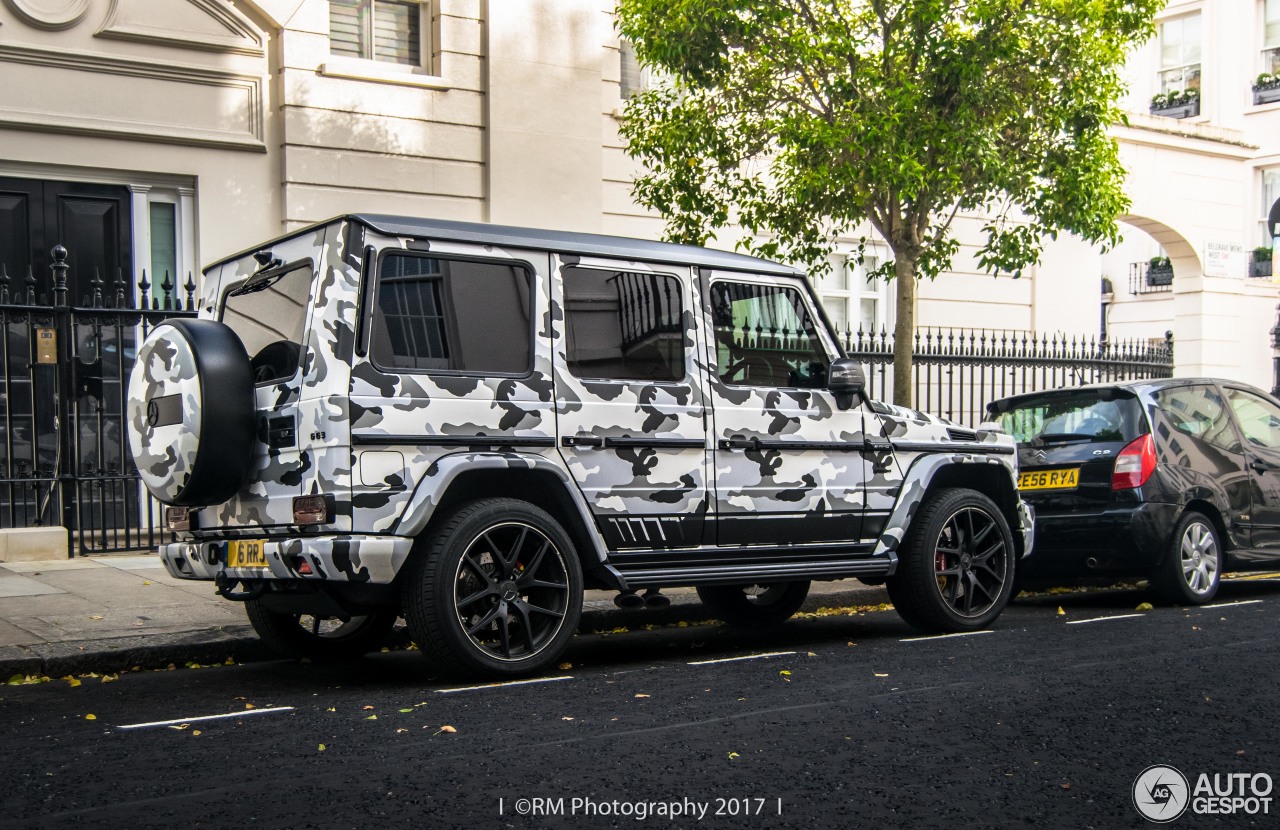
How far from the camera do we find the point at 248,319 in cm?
690

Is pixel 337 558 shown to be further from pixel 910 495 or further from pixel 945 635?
pixel 945 635

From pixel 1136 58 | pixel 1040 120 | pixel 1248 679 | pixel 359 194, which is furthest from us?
pixel 1136 58

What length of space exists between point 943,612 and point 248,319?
430 centimetres

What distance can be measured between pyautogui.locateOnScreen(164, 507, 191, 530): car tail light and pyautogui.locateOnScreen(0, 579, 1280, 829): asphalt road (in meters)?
0.78

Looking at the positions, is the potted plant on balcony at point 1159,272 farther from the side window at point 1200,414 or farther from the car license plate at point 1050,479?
the car license plate at point 1050,479

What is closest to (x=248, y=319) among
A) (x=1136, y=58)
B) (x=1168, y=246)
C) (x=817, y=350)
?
(x=817, y=350)

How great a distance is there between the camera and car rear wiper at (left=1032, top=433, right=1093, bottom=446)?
9.74 m

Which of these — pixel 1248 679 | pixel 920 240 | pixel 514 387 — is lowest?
pixel 1248 679

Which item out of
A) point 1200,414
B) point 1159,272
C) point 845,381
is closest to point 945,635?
point 845,381

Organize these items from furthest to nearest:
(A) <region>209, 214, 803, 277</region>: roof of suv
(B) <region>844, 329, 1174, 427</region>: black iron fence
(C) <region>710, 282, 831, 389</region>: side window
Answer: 1. (B) <region>844, 329, 1174, 427</region>: black iron fence
2. (C) <region>710, 282, 831, 389</region>: side window
3. (A) <region>209, 214, 803, 277</region>: roof of suv

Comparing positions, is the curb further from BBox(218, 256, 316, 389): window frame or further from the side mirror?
the side mirror

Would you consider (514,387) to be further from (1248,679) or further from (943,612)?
(1248,679)

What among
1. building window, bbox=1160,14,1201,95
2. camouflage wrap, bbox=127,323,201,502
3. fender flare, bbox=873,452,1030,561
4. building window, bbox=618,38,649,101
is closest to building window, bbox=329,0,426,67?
building window, bbox=618,38,649,101

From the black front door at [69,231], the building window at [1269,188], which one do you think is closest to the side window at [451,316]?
the black front door at [69,231]
